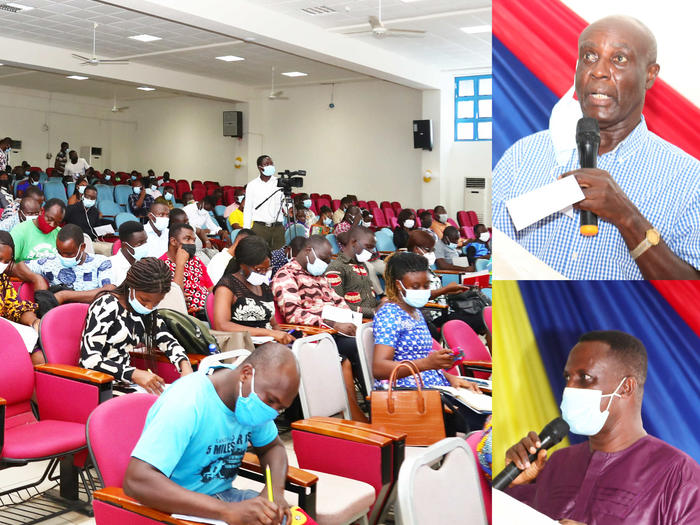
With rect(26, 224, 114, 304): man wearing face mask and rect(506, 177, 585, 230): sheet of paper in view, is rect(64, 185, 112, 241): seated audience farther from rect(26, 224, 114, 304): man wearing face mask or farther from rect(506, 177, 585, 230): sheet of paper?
rect(506, 177, 585, 230): sheet of paper

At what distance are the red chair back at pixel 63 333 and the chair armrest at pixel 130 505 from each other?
1500mm

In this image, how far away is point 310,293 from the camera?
16.9 ft

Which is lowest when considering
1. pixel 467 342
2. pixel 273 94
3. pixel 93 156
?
pixel 467 342

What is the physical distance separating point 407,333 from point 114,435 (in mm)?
1611

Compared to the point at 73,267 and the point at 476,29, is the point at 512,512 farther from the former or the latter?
the point at 476,29

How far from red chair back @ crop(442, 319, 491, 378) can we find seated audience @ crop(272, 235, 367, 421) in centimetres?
76

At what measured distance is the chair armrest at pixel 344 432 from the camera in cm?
273

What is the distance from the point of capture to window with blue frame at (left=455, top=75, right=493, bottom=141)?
15.2 metres

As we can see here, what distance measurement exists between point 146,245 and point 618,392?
15.5ft

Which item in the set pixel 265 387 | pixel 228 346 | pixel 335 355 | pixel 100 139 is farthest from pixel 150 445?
pixel 100 139

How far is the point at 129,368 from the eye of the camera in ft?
11.2

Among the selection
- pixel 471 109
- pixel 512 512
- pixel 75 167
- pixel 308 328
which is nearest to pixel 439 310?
pixel 308 328

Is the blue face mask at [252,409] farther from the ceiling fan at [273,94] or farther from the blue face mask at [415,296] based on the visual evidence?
the ceiling fan at [273,94]

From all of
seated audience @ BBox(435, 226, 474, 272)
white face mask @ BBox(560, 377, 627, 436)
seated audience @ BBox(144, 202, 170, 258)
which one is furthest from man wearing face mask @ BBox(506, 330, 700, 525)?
seated audience @ BBox(435, 226, 474, 272)
